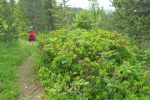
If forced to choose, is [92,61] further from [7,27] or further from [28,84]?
[7,27]

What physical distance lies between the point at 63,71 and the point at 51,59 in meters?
1.89

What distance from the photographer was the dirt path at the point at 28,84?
10.6 m

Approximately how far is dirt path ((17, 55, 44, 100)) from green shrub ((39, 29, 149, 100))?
43 centimetres

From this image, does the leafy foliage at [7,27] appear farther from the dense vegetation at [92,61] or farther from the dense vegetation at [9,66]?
the dense vegetation at [9,66]

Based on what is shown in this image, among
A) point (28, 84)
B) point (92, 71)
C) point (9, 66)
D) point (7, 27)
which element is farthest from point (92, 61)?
point (7, 27)

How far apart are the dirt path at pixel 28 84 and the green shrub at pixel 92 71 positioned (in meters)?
0.43

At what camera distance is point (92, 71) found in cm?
1008

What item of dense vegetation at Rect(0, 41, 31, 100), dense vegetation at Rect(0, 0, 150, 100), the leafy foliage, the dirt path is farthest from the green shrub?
the leafy foliage

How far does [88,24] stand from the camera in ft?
81.1

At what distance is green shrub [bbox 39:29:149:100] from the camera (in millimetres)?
9148

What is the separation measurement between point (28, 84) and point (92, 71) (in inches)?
129

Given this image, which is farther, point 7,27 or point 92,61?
point 7,27

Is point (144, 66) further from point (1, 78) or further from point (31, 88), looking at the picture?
point (1, 78)

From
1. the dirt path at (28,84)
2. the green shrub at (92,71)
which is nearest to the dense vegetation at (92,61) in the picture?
the green shrub at (92,71)
